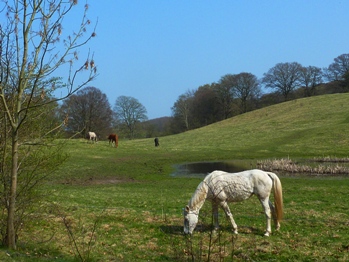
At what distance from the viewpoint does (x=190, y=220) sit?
1062cm

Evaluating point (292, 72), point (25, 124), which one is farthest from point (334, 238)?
point (292, 72)

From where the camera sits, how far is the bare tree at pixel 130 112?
103562 mm

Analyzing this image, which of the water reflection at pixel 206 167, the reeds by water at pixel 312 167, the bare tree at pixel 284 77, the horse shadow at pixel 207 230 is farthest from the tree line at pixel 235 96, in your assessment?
the horse shadow at pixel 207 230

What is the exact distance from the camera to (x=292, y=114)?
77.9 meters

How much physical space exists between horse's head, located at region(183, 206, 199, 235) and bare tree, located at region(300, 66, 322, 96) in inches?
3855

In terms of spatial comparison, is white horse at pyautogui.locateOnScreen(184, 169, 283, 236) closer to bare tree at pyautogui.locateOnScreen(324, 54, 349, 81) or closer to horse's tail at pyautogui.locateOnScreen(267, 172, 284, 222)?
horse's tail at pyautogui.locateOnScreen(267, 172, 284, 222)

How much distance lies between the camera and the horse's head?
1060 cm

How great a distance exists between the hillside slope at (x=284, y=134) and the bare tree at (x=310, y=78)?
19212mm

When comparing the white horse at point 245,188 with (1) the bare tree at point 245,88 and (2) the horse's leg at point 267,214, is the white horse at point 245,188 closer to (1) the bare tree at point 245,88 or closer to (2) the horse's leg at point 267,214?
(2) the horse's leg at point 267,214

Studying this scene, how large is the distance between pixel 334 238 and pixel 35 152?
830 cm

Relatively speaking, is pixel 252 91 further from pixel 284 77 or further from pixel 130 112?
pixel 130 112

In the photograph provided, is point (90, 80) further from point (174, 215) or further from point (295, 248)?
point (174, 215)

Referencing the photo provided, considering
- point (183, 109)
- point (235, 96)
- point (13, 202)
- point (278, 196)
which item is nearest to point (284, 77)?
point (235, 96)

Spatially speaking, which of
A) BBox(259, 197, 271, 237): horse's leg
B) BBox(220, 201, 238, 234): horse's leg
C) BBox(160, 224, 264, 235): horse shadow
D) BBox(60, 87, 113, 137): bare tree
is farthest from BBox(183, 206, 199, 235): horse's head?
BBox(60, 87, 113, 137): bare tree
